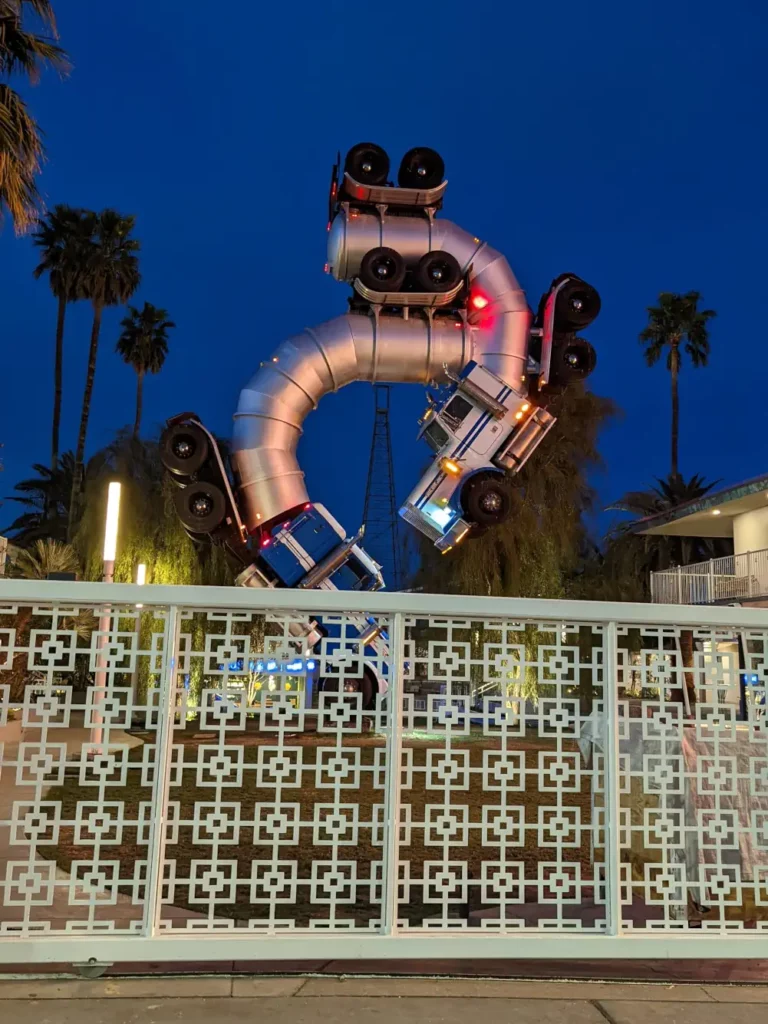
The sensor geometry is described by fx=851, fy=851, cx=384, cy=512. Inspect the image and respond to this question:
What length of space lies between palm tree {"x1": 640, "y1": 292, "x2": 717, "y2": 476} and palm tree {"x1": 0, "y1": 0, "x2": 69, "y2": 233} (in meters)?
34.9

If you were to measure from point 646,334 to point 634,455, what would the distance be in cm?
10042

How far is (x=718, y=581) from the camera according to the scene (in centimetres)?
2164

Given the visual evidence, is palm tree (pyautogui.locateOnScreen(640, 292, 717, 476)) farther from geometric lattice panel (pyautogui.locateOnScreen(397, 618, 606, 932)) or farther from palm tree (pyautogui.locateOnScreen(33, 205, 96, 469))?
geometric lattice panel (pyautogui.locateOnScreen(397, 618, 606, 932))

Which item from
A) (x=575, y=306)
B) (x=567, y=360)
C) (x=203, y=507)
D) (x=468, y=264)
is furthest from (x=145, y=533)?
(x=575, y=306)

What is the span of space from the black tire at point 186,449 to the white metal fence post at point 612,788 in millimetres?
10343

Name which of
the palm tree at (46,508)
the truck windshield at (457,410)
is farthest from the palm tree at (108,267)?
the truck windshield at (457,410)

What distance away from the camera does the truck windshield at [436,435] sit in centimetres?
1459

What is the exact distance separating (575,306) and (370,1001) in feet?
40.7

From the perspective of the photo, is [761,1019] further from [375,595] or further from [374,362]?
[374,362]

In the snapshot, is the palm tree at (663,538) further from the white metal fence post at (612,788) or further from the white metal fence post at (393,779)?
the white metal fence post at (393,779)

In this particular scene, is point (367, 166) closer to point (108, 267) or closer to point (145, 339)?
point (108, 267)

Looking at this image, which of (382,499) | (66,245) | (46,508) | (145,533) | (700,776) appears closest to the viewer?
(700,776)

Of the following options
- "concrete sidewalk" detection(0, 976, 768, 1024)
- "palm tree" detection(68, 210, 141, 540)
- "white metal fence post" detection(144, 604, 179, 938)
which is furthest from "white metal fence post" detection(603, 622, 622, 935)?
"palm tree" detection(68, 210, 141, 540)

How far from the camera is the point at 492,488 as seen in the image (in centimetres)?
1419
